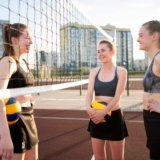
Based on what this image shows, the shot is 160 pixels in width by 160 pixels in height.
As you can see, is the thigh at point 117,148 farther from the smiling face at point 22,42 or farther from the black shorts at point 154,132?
the smiling face at point 22,42

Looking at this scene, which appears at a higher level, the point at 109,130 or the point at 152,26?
the point at 152,26

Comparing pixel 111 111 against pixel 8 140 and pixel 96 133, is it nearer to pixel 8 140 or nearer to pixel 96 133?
pixel 96 133

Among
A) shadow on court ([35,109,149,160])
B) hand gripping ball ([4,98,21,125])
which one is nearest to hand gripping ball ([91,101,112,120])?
hand gripping ball ([4,98,21,125])

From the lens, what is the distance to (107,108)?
384 centimetres

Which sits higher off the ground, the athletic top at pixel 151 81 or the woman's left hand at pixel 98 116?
the athletic top at pixel 151 81

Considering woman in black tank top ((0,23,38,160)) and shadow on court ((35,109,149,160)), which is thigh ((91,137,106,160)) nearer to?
woman in black tank top ((0,23,38,160))

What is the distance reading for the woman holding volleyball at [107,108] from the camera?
3.81m

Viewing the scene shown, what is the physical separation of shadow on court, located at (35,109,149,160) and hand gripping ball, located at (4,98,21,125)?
10.6ft

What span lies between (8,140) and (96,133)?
58.8 inches

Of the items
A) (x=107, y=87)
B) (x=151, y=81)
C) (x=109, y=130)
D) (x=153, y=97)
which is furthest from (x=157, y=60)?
(x=109, y=130)

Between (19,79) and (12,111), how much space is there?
0.31m

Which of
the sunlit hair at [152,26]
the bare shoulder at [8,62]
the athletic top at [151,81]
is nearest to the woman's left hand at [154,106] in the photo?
the athletic top at [151,81]

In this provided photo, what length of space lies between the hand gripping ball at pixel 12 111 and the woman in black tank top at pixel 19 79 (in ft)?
0.13

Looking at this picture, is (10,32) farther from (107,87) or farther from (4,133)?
(107,87)
